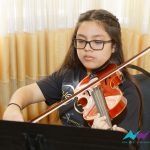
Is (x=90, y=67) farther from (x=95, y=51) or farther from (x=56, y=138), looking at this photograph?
(x=56, y=138)

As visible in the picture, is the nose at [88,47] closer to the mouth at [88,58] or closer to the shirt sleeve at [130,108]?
the mouth at [88,58]

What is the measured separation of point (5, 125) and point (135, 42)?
4.02ft

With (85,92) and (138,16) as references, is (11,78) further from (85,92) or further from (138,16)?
(138,16)

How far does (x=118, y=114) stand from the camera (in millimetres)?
942

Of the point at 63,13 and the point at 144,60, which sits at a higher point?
the point at 63,13

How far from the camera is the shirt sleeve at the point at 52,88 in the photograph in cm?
120

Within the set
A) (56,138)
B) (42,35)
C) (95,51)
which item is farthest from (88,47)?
(42,35)

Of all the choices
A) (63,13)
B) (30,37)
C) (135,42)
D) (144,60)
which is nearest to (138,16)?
(135,42)

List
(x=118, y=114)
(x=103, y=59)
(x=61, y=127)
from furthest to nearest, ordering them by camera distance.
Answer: (x=103, y=59), (x=118, y=114), (x=61, y=127)

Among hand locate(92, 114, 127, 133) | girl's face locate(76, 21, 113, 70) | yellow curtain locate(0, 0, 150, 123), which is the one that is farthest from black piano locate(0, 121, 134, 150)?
yellow curtain locate(0, 0, 150, 123)

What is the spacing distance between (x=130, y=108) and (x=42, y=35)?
87cm

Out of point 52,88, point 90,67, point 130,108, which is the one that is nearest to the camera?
point 130,108

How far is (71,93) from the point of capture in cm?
113

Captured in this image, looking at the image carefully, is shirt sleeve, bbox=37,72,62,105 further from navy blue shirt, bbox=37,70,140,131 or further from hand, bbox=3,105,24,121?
hand, bbox=3,105,24,121
